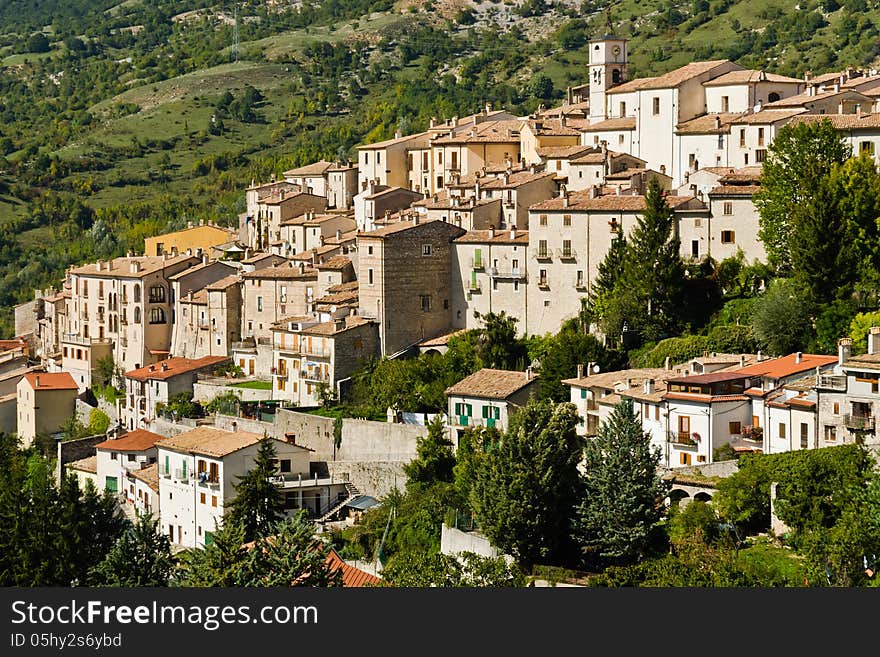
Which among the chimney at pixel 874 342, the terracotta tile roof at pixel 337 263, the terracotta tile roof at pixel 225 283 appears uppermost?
the terracotta tile roof at pixel 337 263

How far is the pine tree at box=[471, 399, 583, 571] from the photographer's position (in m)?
37.1

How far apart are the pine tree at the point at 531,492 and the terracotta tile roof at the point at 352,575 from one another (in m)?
2.52

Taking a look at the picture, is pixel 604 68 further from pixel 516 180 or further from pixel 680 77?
pixel 516 180

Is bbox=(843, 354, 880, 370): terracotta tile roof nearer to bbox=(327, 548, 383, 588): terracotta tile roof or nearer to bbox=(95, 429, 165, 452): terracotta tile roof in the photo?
bbox=(327, 548, 383, 588): terracotta tile roof

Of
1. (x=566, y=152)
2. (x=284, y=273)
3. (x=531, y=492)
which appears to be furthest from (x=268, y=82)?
(x=531, y=492)

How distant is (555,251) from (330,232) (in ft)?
46.2

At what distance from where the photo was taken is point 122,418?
59375 millimetres

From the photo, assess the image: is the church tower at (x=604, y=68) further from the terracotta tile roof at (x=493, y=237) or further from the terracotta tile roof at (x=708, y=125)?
the terracotta tile roof at (x=493, y=237)

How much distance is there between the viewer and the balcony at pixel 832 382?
37.1 m

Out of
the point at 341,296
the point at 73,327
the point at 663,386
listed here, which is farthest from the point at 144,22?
the point at 663,386

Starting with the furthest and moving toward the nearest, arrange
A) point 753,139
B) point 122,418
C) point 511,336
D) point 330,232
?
point 330,232
point 122,418
point 753,139
point 511,336

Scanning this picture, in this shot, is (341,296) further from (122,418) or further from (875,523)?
(875,523)

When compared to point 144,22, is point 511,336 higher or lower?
lower

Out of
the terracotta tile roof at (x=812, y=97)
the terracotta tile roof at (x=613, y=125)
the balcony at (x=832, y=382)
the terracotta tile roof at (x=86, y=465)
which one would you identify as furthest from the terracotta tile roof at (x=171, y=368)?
the balcony at (x=832, y=382)
